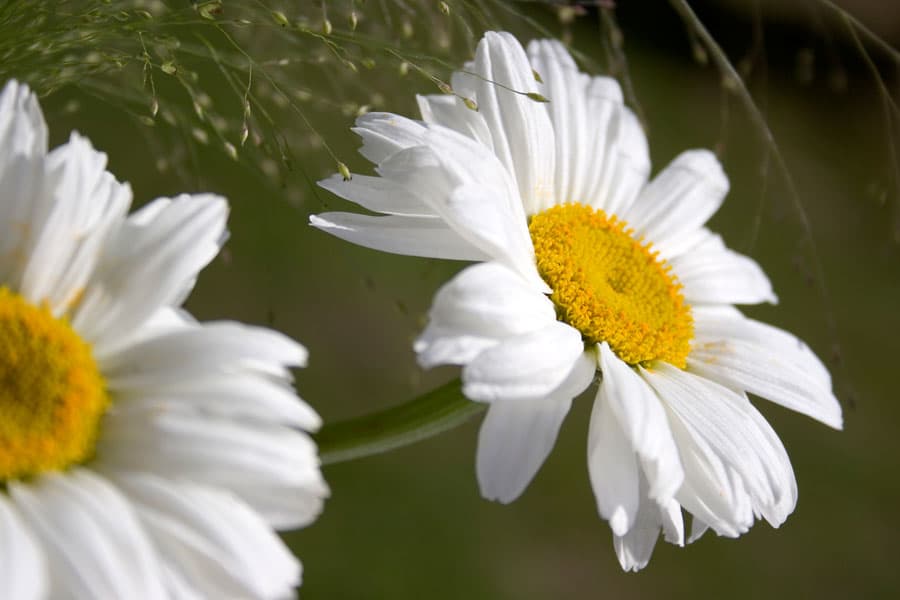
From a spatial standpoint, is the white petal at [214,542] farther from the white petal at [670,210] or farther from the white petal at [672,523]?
the white petal at [670,210]

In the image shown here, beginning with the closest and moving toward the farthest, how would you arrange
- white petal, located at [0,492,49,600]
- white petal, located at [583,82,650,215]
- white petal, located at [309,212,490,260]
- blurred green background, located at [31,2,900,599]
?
white petal, located at [0,492,49,600] → white petal, located at [309,212,490,260] → white petal, located at [583,82,650,215] → blurred green background, located at [31,2,900,599]

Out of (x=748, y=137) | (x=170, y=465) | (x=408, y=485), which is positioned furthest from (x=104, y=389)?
(x=748, y=137)

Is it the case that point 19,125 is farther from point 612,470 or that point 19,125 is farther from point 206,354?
point 612,470

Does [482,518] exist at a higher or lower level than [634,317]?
lower

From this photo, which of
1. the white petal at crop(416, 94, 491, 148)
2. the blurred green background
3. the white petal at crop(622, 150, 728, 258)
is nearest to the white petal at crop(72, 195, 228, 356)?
the white petal at crop(416, 94, 491, 148)

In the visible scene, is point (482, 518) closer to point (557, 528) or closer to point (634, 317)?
point (557, 528)

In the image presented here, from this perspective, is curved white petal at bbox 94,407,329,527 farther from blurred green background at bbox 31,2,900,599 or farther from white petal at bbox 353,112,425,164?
blurred green background at bbox 31,2,900,599
